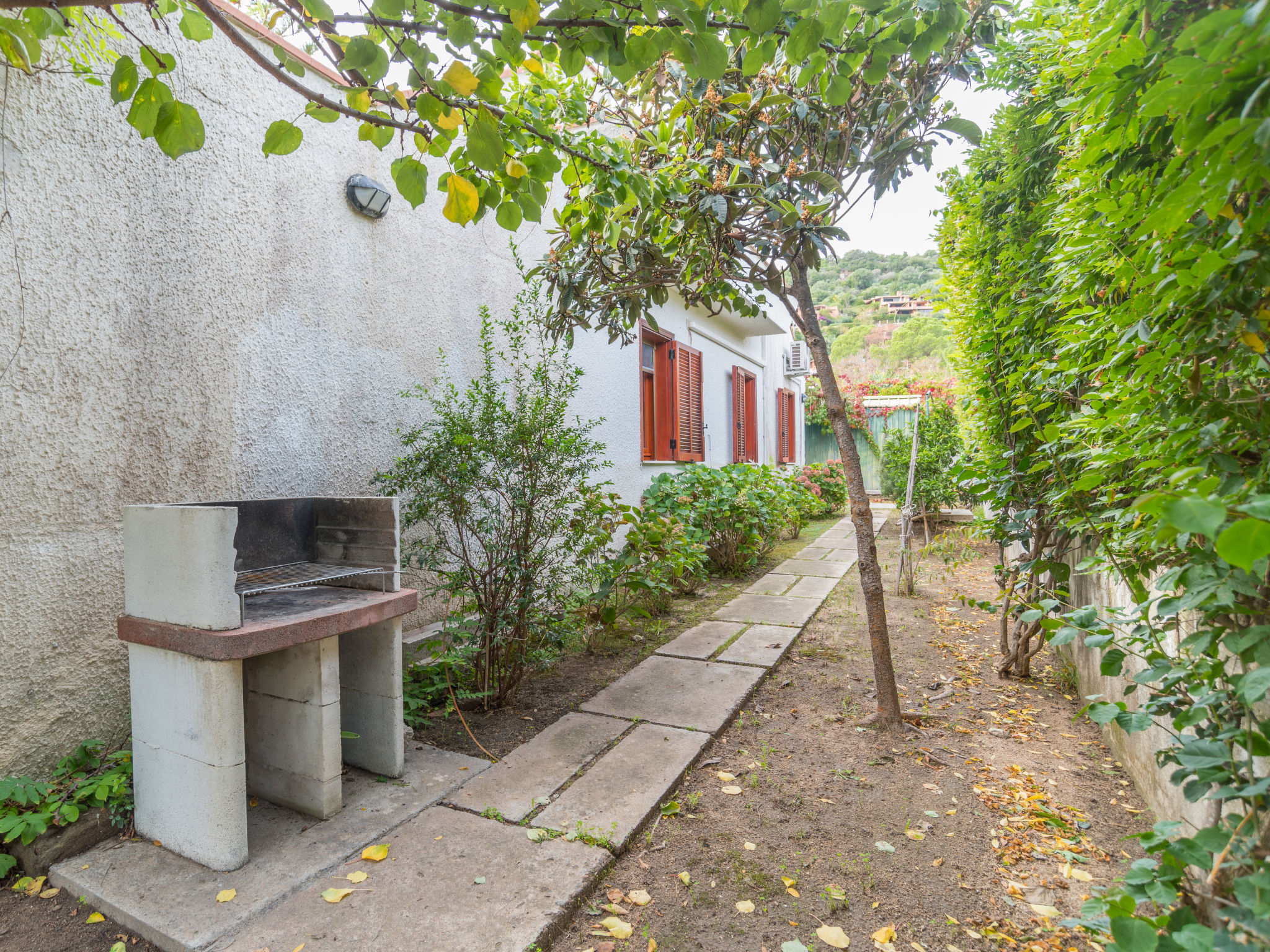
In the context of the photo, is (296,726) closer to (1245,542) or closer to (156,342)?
(156,342)

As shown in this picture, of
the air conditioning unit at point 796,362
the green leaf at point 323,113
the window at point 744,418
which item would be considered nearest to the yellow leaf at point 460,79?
the green leaf at point 323,113

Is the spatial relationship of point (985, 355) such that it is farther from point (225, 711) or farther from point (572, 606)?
point (225, 711)

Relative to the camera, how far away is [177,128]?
1489 mm

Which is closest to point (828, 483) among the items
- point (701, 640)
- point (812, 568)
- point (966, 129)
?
point (812, 568)

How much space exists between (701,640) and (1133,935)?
3.19 m

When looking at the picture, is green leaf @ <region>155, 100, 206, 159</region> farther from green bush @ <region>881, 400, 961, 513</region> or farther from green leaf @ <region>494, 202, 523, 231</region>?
green bush @ <region>881, 400, 961, 513</region>

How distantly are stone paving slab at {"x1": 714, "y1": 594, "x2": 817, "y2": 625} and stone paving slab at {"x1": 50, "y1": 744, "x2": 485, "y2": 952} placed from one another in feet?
9.15

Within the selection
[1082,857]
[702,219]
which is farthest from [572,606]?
[1082,857]

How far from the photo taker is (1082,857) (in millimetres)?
Answer: 1932

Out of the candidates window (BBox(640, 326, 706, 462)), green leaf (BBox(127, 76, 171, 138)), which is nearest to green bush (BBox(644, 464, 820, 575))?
window (BBox(640, 326, 706, 462))

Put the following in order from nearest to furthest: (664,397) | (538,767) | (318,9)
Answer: (318,9) < (538,767) < (664,397)

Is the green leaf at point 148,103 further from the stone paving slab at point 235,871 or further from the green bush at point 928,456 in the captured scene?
the green bush at point 928,456

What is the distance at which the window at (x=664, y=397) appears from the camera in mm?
6824

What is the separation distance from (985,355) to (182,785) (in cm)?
393
